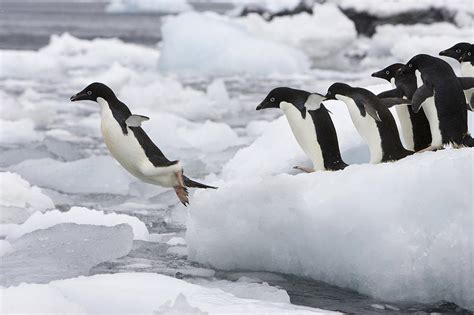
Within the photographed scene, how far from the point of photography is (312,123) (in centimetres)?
427

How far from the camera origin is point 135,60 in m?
17.9

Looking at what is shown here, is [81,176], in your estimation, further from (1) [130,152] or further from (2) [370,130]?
(2) [370,130]

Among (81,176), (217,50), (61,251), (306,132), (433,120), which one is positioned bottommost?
(61,251)

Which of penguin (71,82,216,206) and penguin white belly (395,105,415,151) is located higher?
penguin white belly (395,105,415,151)

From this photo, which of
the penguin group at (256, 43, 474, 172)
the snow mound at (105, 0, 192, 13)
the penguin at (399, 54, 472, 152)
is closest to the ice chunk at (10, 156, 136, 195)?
the penguin group at (256, 43, 474, 172)

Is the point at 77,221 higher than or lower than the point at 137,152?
lower

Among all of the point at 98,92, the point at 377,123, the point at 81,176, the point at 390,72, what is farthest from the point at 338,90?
the point at 81,176

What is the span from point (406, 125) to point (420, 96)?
48 centimetres

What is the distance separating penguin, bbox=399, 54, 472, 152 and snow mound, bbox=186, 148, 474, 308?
495mm

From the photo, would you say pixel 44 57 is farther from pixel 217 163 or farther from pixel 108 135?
pixel 108 135

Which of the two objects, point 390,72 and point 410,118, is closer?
point 410,118

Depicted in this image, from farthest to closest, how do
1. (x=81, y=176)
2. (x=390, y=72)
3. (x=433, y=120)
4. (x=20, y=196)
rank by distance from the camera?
(x=81, y=176)
(x=20, y=196)
(x=390, y=72)
(x=433, y=120)

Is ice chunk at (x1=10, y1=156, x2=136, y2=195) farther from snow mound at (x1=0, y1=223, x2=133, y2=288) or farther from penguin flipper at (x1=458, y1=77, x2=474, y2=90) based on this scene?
penguin flipper at (x1=458, y1=77, x2=474, y2=90)

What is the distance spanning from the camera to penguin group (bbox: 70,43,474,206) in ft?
13.0
